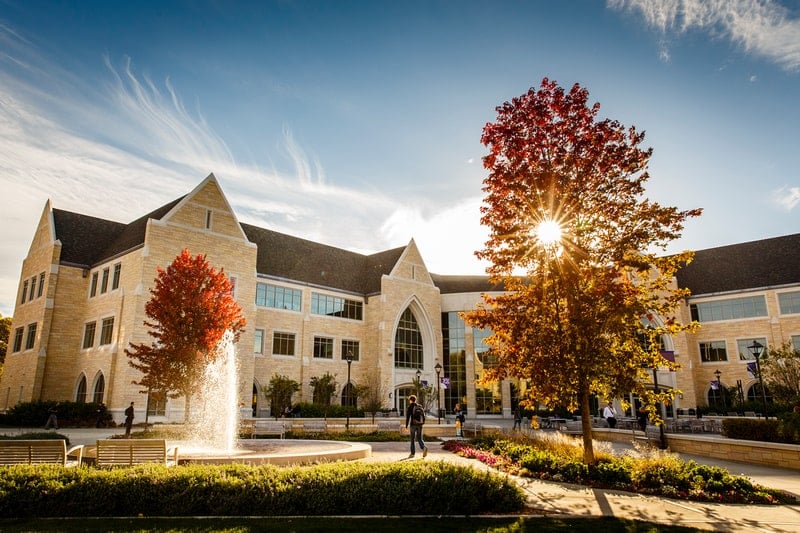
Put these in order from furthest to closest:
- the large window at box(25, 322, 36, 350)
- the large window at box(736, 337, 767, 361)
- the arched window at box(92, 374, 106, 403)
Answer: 1. the large window at box(736, 337, 767, 361)
2. the large window at box(25, 322, 36, 350)
3. the arched window at box(92, 374, 106, 403)

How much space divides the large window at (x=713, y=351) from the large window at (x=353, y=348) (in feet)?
88.2

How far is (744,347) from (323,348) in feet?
103

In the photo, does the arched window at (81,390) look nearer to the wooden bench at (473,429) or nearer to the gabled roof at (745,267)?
the wooden bench at (473,429)

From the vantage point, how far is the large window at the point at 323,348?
38.7 m

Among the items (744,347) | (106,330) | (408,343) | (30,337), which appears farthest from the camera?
(408,343)

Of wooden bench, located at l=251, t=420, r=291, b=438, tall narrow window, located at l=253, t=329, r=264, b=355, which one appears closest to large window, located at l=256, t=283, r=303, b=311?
tall narrow window, located at l=253, t=329, r=264, b=355

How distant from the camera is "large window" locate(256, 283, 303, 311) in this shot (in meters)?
36.4

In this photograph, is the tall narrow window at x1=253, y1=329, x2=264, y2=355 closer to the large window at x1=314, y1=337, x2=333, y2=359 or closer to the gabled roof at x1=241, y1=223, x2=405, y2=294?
the gabled roof at x1=241, y1=223, x2=405, y2=294

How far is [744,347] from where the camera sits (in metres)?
39.8

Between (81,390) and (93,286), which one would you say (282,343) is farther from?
(93,286)

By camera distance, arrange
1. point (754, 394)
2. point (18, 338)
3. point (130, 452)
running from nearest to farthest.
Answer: point (130, 452) → point (18, 338) → point (754, 394)

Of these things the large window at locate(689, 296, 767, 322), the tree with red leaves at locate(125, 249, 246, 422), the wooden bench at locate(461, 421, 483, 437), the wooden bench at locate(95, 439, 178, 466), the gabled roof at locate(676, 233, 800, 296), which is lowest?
the wooden bench at locate(461, 421, 483, 437)

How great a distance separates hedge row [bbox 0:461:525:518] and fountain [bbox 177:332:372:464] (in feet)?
8.23

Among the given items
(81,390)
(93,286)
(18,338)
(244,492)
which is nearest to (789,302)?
(244,492)
